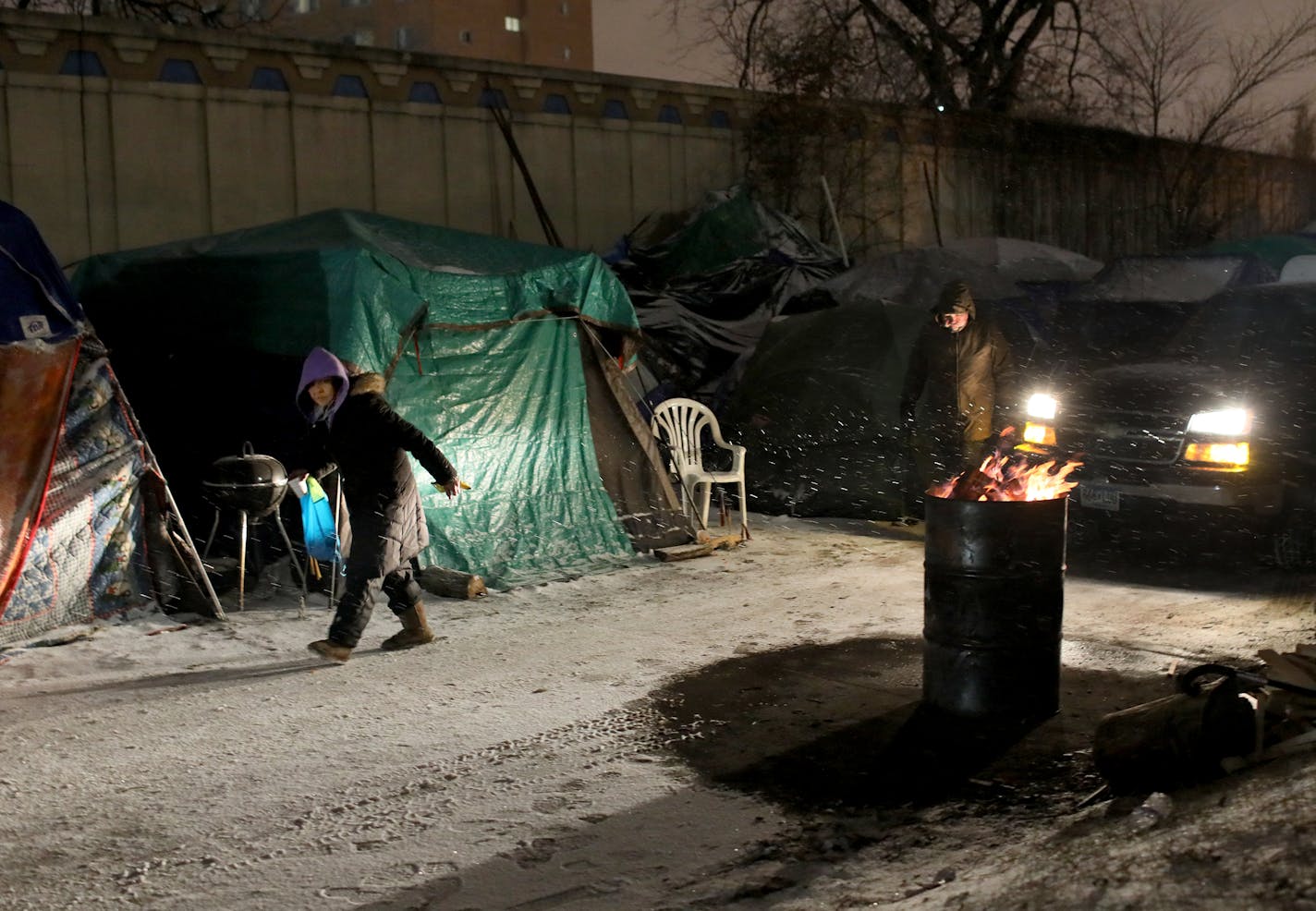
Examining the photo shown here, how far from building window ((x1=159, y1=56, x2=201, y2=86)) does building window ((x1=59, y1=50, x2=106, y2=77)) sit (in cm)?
53

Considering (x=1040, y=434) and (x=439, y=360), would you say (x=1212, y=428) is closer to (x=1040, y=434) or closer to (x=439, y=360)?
(x=1040, y=434)

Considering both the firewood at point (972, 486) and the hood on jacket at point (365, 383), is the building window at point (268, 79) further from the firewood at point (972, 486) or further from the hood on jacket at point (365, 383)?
the firewood at point (972, 486)

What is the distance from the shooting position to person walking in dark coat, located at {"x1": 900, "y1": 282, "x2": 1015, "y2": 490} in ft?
30.3

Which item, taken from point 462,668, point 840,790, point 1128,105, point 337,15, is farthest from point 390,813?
point 337,15

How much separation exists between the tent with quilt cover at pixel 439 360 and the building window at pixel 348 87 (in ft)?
10.9

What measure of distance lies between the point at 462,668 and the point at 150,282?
4.19 metres

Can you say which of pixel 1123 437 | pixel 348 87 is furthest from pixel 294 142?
pixel 1123 437

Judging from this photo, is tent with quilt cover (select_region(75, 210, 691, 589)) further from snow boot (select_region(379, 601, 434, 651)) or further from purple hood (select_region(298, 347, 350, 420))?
snow boot (select_region(379, 601, 434, 651))

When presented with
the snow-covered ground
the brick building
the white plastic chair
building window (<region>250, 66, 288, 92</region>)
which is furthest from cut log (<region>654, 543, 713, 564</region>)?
the brick building

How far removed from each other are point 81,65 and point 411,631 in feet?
21.2

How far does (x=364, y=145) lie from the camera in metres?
12.6

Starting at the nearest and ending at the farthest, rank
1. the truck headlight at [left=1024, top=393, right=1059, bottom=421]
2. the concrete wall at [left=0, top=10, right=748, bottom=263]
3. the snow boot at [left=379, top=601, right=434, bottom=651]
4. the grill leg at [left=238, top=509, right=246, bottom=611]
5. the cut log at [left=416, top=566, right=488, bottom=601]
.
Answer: the snow boot at [left=379, top=601, right=434, bottom=651]
the grill leg at [left=238, top=509, right=246, bottom=611]
the cut log at [left=416, top=566, right=488, bottom=601]
the truck headlight at [left=1024, top=393, right=1059, bottom=421]
the concrete wall at [left=0, top=10, right=748, bottom=263]

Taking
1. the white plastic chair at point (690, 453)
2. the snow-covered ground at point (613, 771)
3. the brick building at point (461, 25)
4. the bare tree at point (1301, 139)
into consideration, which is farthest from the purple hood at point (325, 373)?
the brick building at point (461, 25)

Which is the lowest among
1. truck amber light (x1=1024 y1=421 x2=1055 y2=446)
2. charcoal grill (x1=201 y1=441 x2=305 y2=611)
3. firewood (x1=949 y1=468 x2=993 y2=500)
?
charcoal grill (x1=201 y1=441 x2=305 y2=611)
